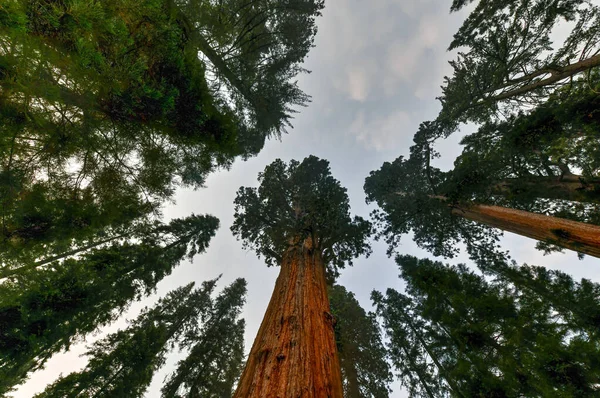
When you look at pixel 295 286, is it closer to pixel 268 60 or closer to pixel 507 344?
pixel 507 344

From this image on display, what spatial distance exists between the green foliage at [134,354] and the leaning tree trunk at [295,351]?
34.7 feet

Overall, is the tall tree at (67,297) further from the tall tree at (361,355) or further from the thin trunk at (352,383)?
the thin trunk at (352,383)

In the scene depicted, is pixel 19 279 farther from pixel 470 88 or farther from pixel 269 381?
pixel 470 88

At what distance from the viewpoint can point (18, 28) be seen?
170 cm

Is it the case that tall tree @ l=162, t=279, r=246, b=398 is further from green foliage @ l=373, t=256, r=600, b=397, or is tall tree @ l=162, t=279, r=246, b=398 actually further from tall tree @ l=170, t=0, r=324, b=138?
tall tree @ l=170, t=0, r=324, b=138

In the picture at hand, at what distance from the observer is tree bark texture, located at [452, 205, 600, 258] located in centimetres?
506

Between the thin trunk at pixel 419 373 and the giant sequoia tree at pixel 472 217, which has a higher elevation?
the giant sequoia tree at pixel 472 217

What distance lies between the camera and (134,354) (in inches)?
362

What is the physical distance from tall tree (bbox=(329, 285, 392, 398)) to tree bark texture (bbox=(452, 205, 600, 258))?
24.4 feet

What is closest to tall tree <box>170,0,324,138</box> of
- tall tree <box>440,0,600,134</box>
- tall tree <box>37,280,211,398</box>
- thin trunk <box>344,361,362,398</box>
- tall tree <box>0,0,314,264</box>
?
tall tree <box>0,0,314,264</box>

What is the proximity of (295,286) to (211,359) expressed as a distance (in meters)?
10.9

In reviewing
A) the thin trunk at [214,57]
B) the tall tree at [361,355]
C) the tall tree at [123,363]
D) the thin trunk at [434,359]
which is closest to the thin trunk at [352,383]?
the tall tree at [361,355]

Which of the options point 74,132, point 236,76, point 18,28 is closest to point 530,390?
point 18,28

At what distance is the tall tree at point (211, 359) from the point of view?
9883 mm
